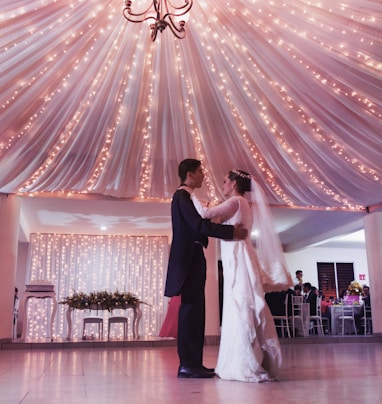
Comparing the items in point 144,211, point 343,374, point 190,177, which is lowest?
point 343,374

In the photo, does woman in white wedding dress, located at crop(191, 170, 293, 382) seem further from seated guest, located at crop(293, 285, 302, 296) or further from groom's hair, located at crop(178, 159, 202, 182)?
seated guest, located at crop(293, 285, 302, 296)

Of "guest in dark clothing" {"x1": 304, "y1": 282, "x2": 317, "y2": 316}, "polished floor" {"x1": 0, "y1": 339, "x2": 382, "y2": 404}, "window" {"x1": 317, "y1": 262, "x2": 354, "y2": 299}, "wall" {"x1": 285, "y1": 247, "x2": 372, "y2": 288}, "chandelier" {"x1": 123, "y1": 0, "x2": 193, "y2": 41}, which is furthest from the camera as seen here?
"window" {"x1": 317, "y1": 262, "x2": 354, "y2": 299}

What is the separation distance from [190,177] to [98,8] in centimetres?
164

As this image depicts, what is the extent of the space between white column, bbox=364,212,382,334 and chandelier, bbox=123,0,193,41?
7.08 metres

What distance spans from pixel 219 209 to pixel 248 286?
1.98ft

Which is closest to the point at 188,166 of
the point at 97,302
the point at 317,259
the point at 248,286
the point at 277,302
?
the point at 248,286

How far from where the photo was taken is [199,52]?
4.77 metres

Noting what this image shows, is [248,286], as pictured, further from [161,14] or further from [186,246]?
[161,14]

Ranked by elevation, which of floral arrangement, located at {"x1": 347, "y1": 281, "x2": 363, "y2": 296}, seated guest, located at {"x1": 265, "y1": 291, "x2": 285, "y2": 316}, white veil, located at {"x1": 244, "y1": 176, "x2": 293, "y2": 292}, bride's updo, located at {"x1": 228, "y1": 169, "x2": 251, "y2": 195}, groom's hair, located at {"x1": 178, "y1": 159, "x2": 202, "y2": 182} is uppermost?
groom's hair, located at {"x1": 178, "y1": 159, "x2": 202, "y2": 182}

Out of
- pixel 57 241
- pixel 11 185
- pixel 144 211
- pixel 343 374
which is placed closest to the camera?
pixel 343 374

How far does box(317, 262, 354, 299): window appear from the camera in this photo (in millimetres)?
16922

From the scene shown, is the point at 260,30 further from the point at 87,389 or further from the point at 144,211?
the point at 144,211

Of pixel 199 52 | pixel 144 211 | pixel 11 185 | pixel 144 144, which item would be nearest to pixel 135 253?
pixel 144 211

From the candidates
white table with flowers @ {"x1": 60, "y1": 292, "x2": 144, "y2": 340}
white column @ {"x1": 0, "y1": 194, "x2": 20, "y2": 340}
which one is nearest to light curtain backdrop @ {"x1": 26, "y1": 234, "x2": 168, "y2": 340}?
white table with flowers @ {"x1": 60, "y1": 292, "x2": 144, "y2": 340}
